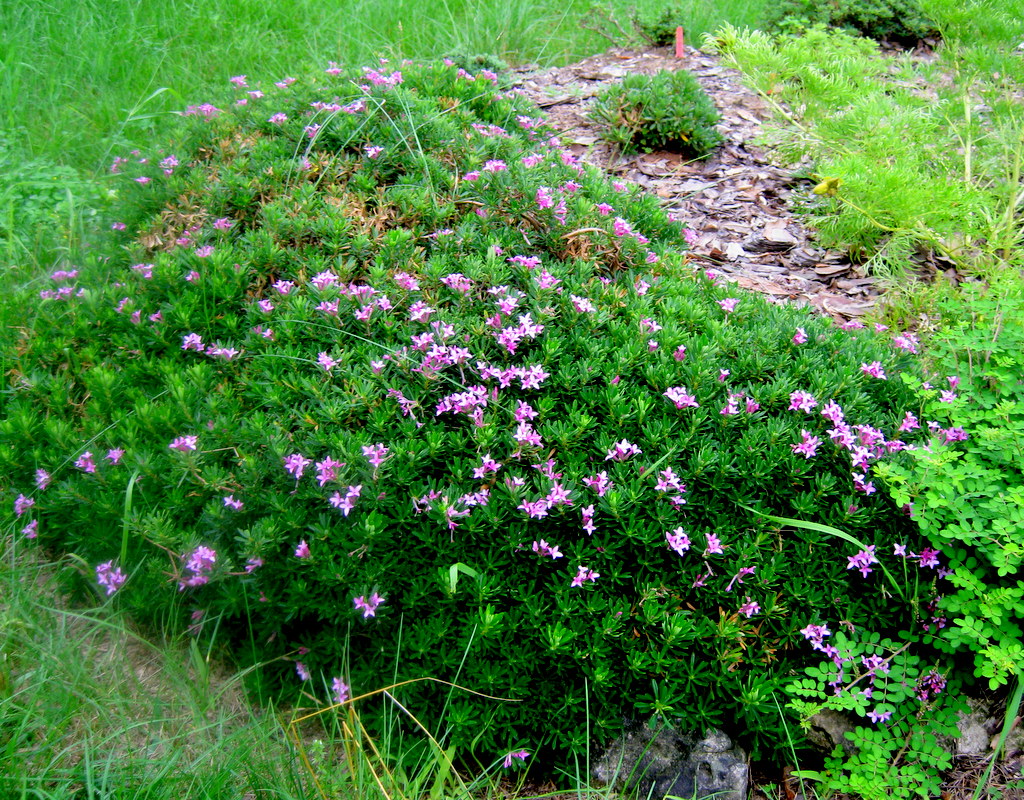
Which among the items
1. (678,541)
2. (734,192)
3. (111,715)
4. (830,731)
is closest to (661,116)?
(734,192)

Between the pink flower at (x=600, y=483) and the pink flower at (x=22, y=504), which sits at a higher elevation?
the pink flower at (x=600, y=483)

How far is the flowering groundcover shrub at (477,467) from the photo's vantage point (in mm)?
2332

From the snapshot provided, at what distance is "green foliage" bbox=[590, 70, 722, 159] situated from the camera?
498 cm

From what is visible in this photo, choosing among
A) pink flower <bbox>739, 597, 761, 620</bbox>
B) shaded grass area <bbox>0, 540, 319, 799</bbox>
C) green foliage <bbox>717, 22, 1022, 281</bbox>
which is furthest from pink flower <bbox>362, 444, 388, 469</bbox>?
green foliage <bbox>717, 22, 1022, 281</bbox>

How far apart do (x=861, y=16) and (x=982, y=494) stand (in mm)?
6009

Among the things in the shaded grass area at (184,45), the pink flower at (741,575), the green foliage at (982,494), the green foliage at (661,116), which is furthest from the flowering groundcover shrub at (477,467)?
the shaded grass area at (184,45)

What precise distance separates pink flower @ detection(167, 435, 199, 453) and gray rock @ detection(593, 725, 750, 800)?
163 centimetres

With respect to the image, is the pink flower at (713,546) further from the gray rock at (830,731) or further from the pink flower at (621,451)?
the gray rock at (830,731)

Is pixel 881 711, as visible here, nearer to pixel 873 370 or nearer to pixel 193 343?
pixel 873 370

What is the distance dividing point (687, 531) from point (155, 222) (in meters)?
2.92

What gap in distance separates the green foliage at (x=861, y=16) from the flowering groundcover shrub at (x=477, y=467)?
478cm

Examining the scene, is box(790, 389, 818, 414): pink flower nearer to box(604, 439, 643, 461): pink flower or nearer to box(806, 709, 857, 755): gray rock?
box(604, 439, 643, 461): pink flower

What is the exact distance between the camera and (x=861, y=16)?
22.3 ft

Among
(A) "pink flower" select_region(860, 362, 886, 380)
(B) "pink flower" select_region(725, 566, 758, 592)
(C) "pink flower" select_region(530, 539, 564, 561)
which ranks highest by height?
(A) "pink flower" select_region(860, 362, 886, 380)
